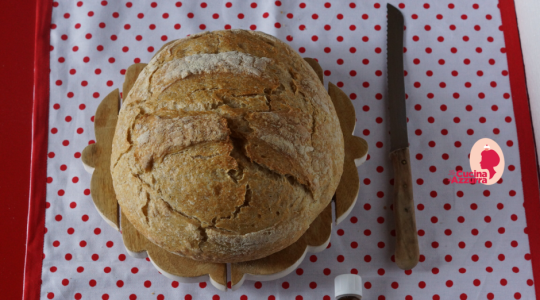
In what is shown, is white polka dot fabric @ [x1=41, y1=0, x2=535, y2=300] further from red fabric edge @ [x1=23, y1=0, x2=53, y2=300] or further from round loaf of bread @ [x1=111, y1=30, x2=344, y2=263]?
round loaf of bread @ [x1=111, y1=30, x2=344, y2=263]

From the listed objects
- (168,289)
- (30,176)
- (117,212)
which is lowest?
(168,289)

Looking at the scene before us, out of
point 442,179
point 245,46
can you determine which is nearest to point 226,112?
point 245,46

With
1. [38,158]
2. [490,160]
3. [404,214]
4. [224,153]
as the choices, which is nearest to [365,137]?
[404,214]

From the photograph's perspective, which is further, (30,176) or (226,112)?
(30,176)

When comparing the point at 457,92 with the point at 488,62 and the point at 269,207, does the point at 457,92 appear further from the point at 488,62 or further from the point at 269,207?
the point at 269,207

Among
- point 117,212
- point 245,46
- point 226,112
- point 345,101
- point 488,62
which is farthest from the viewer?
point 488,62

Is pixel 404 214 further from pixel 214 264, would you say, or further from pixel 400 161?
pixel 214 264
